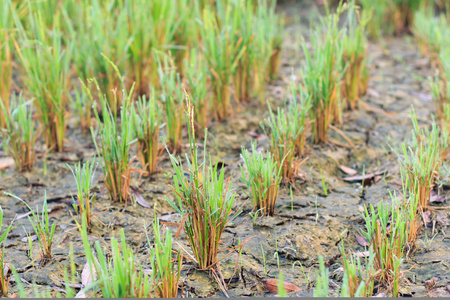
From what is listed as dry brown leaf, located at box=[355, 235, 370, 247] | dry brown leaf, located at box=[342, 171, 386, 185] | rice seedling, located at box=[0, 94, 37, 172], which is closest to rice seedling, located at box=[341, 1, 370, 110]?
dry brown leaf, located at box=[342, 171, 386, 185]

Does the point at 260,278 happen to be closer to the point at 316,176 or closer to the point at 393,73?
the point at 316,176

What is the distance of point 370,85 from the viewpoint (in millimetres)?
2887

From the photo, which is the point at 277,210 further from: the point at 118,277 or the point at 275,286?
the point at 118,277

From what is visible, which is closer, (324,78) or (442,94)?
(324,78)

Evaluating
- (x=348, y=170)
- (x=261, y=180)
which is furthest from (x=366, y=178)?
(x=261, y=180)

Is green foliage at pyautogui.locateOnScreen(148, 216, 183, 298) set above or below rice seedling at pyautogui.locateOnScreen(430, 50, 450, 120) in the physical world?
below

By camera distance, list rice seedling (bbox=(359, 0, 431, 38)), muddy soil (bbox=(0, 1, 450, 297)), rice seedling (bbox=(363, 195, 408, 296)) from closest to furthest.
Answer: rice seedling (bbox=(363, 195, 408, 296))
muddy soil (bbox=(0, 1, 450, 297))
rice seedling (bbox=(359, 0, 431, 38))

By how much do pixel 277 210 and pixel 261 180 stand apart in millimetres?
212

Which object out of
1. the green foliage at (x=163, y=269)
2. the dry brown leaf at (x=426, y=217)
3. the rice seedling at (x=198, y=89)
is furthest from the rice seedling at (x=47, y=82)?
the dry brown leaf at (x=426, y=217)

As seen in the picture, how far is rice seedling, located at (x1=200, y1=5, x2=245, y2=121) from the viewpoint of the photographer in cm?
232

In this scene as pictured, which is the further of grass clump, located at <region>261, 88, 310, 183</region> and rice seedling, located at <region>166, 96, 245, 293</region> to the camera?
grass clump, located at <region>261, 88, 310, 183</region>

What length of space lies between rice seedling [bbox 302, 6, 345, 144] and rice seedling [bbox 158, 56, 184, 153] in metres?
0.63

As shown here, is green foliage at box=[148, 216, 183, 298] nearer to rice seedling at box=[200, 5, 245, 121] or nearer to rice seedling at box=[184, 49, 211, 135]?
rice seedling at box=[184, 49, 211, 135]

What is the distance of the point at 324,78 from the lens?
2.13 m
